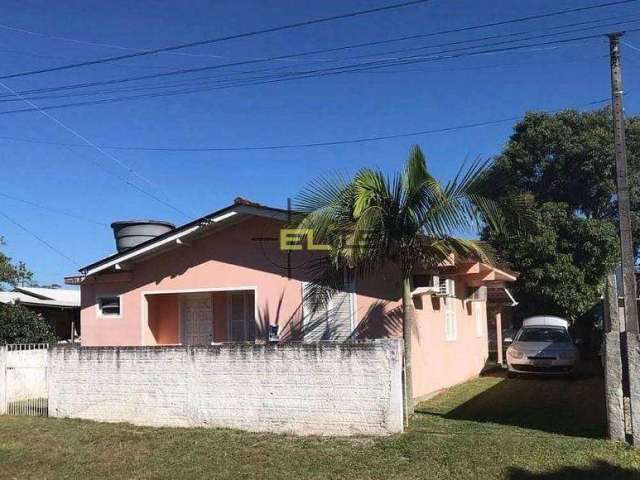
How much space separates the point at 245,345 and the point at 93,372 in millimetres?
3250

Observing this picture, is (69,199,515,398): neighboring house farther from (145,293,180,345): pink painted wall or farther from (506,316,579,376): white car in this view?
(506,316,579,376): white car

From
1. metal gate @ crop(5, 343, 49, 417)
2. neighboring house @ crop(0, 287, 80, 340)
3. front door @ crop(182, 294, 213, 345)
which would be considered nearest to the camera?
metal gate @ crop(5, 343, 49, 417)

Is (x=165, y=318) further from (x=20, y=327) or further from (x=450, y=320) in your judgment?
(x=450, y=320)

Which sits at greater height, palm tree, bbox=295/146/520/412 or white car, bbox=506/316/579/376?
palm tree, bbox=295/146/520/412

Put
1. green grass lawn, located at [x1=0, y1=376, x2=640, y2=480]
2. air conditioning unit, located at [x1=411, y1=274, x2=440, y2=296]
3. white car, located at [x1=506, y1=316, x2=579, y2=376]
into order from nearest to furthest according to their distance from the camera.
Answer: green grass lawn, located at [x1=0, y1=376, x2=640, y2=480] → air conditioning unit, located at [x1=411, y1=274, x2=440, y2=296] → white car, located at [x1=506, y1=316, x2=579, y2=376]

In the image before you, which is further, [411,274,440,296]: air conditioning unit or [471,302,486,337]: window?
[471,302,486,337]: window

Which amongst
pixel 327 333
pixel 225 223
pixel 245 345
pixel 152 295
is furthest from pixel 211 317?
pixel 245 345

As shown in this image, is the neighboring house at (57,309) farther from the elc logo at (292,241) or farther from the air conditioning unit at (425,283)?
the air conditioning unit at (425,283)

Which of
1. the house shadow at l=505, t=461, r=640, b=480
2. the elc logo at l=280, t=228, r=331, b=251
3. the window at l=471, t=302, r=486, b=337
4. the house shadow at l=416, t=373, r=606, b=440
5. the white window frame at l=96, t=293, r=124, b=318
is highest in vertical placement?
the elc logo at l=280, t=228, r=331, b=251

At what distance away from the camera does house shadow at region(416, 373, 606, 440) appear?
9.61m

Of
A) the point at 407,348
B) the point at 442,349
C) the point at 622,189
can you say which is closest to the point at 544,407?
the point at 407,348

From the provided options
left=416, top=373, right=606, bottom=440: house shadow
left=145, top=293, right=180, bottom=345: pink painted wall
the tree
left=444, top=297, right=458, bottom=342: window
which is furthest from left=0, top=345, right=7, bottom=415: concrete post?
the tree

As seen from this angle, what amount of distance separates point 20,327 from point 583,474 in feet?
52.0

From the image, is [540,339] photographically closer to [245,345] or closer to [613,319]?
[613,319]
